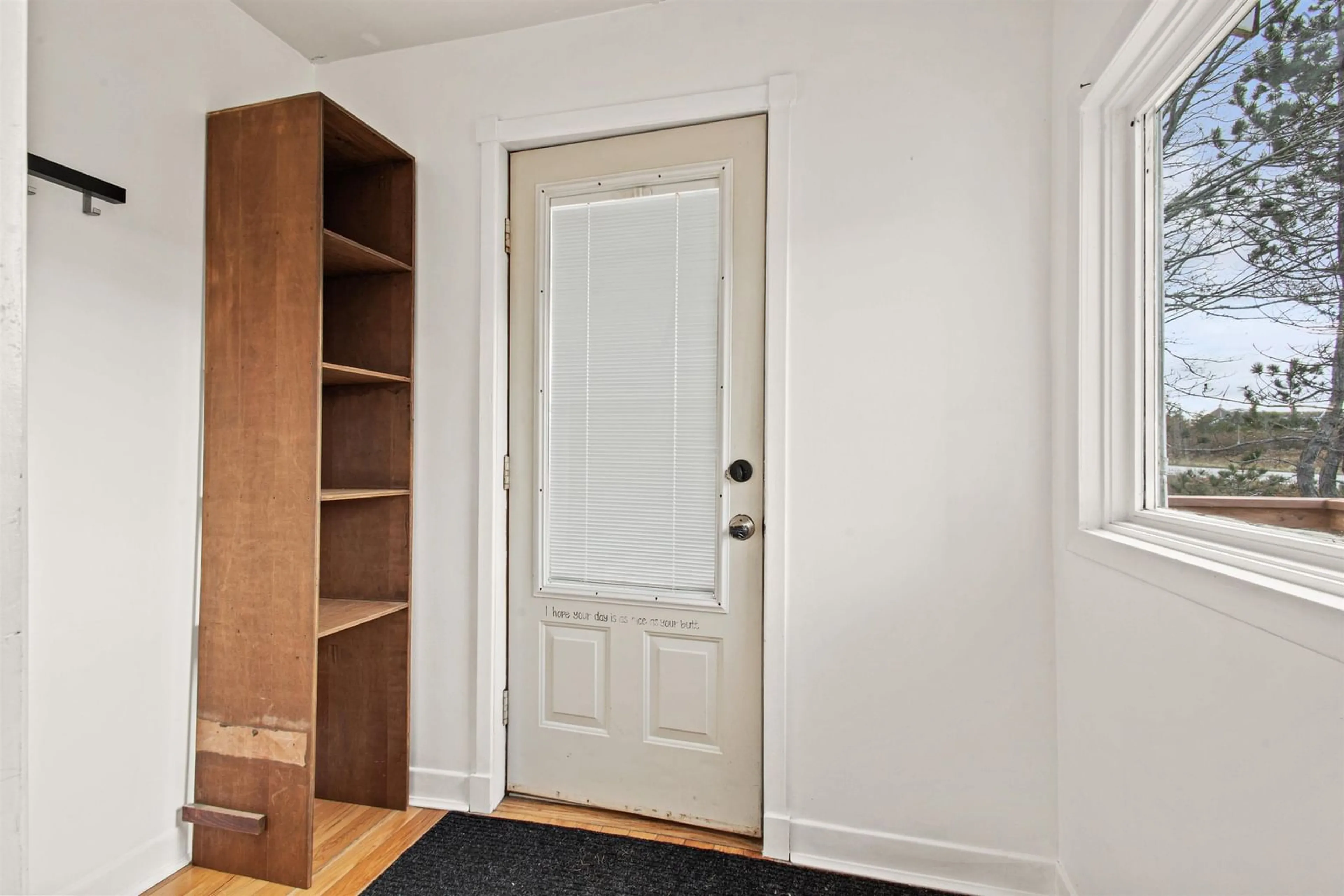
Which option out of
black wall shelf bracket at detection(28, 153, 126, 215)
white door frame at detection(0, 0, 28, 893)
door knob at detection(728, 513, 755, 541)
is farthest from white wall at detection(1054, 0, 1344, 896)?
black wall shelf bracket at detection(28, 153, 126, 215)

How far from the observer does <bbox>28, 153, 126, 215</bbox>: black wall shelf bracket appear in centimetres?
141

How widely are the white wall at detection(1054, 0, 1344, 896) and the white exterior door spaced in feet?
2.55

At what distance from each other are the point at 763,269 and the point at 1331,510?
1.35 m

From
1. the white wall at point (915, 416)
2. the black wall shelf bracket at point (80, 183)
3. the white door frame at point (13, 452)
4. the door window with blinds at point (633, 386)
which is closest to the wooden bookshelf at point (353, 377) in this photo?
the door window with blinds at point (633, 386)

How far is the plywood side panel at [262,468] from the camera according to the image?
1.74 m

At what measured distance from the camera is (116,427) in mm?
1654

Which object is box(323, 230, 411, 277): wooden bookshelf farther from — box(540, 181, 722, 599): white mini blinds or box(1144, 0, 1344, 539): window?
box(1144, 0, 1344, 539): window

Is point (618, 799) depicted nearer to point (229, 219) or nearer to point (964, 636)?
point (964, 636)

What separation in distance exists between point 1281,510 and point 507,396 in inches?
73.7

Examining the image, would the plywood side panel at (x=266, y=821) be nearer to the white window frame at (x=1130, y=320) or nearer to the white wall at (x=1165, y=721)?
the white wall at (x=1165, y=721)

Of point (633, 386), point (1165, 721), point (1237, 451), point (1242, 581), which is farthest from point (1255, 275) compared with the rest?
point (633, 386)

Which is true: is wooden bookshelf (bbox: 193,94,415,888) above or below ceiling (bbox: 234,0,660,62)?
below

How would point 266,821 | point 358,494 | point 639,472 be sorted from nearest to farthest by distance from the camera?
point 266,821, point 358,494, point 639,472

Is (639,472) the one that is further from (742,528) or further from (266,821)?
(266,821)
